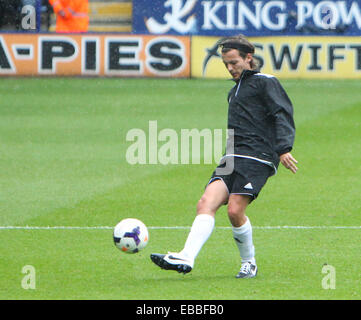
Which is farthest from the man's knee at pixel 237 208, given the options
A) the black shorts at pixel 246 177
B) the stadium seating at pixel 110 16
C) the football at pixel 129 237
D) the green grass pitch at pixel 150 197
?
the stadium seating at pixel 110 16

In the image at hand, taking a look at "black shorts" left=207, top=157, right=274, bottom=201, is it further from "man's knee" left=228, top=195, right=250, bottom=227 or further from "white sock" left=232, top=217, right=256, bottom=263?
"white sock" left=232, top=217, right=256, bottom=263

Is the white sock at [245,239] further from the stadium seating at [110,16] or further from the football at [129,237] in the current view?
the stadium seating at [110,16]

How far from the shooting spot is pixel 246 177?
7383 mm

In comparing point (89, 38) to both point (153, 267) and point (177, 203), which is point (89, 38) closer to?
point (177, 203)

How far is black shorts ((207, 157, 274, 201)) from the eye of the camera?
7.38 meters

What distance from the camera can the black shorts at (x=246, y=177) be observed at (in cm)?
738

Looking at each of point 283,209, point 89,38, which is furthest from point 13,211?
point 89,38

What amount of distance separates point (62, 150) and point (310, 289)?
8381 millimetres

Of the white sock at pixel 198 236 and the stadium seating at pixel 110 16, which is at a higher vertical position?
the white sock at pixel 198 236

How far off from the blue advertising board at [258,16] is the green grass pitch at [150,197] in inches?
139

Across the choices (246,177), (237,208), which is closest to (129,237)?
(237,208)

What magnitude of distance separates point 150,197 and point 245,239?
13.5 feet

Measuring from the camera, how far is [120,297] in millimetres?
6836

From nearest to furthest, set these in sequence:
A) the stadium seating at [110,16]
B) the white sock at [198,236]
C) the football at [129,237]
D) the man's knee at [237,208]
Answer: the white sock at [198,236], the man's knee at [237,208], the football at [129,237], the stadium seating at [110,16]
